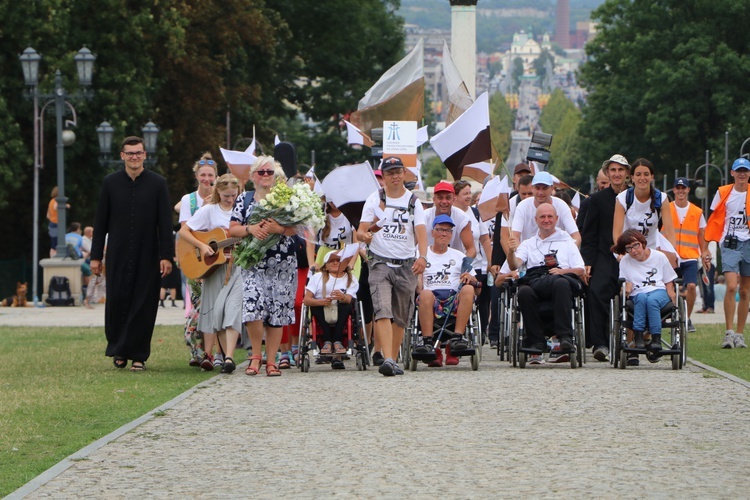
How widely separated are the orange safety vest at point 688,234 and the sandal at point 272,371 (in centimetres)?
702

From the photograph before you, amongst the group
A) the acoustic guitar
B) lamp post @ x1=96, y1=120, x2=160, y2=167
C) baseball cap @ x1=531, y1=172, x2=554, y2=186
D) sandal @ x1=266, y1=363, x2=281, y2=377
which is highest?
lamp post @ x1=96, y1=120, x2=160, y2=167

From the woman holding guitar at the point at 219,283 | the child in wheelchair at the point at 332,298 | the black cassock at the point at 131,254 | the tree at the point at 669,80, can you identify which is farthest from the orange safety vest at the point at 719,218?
the tree at the point at 669,80

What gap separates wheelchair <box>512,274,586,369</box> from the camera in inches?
583

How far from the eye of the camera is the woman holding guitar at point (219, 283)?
48.3ft

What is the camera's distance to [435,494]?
7793 mm

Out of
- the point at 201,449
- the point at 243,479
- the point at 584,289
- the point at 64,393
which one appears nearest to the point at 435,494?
the point at 243,479

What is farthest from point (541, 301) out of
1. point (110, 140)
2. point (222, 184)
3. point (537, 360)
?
point (110, 140)

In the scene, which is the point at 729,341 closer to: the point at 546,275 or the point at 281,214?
the point at 546,275

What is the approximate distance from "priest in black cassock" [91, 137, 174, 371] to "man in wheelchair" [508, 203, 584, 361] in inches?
116

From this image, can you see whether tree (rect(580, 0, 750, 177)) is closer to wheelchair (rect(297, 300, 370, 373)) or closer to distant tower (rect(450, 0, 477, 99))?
distant tower (rect(450, 0, 477, 99))

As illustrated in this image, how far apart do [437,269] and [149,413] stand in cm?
443

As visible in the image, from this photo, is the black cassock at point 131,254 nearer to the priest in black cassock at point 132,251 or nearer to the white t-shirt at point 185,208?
the priest in black cassock at point 132,251

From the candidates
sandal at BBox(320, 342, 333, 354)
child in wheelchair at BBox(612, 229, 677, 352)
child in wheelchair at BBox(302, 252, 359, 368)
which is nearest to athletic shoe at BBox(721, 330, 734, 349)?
child in wheelchair at BBox(612, 229, 677, 352)

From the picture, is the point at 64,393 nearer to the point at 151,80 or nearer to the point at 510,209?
the point at 510,209
